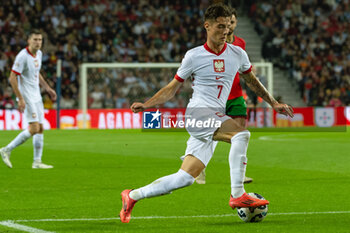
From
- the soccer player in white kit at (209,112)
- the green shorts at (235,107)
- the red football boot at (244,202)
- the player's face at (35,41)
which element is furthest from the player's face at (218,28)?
the player's face at (35,41)

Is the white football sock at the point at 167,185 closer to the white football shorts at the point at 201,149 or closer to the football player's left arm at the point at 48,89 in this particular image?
the white football shorts at the point at 201,149

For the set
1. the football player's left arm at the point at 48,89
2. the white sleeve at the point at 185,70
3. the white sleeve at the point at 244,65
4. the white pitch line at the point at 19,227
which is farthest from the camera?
the football player's left arm at the point at 48,89

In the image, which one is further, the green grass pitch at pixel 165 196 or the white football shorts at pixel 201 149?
the green grass pitch at pixel 165 196

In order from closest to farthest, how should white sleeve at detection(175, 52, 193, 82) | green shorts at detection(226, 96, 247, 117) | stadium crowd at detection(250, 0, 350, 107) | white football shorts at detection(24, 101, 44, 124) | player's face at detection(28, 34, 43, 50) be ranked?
white sleeve at detection(175, 52, 193, 82)
green shorts at detection(226, 96, 247, 117)
player's face at detection(28, 34, 43, 50)
white football shorts at detection(24, 101, 44, 124)
stadium crowd at detection(250, 0, 350, 107)

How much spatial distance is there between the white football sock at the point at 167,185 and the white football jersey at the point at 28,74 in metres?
6.13

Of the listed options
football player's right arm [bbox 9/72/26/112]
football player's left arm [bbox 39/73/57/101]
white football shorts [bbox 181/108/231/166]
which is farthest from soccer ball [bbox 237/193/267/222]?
football player's left arm [bbox 39/73/57/101]

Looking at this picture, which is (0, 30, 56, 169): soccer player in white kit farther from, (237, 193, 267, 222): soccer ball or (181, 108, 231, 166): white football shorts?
(237, 193, 267, 222): soccer ball

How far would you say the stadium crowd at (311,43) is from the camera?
30703mm

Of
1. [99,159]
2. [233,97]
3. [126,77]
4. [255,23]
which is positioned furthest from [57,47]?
[233,97]

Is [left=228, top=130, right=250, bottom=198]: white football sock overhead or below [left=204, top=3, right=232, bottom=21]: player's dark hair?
below

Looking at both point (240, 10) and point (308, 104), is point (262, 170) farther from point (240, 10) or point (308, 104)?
point (240, 10)

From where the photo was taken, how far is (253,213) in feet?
20.4

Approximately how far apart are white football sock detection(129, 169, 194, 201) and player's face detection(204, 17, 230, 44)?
1147 mm

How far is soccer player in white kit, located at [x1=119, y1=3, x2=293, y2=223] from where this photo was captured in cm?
596
